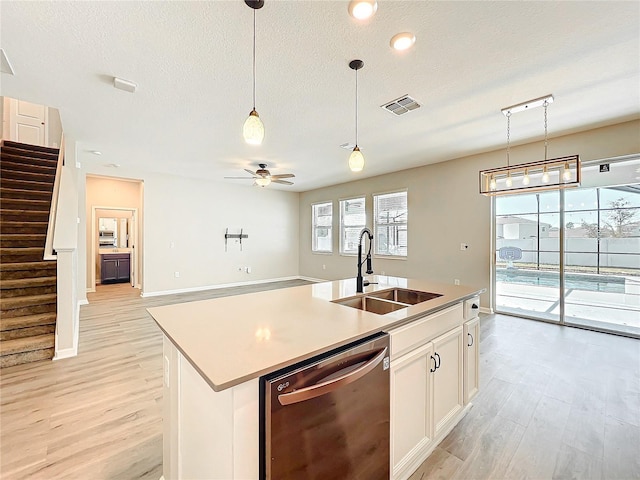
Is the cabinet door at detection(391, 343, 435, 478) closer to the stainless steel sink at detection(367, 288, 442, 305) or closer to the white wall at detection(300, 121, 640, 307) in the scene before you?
the stainless steel sink at detection(367, 288, 442, 305)

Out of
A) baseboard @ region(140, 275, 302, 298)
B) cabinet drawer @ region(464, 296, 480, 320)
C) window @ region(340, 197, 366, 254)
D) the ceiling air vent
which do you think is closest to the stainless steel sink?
cabinet drawer @ region(464, 296, 480, 320)

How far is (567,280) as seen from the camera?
4250mm

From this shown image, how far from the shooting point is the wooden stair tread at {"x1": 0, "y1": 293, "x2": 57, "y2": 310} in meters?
3.23

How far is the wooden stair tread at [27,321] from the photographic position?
3.11m

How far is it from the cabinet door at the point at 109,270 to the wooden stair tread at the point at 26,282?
460cm

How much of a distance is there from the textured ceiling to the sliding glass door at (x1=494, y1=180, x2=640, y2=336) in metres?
1.10

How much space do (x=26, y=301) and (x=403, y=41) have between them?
480 centimetres

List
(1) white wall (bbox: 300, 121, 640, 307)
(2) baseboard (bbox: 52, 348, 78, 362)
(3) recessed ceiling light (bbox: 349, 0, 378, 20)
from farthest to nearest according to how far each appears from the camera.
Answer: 1. (1) white wall (bbox: 300, 121, 640, 307)
2. (2) baseboard (bbox: 52, 348, 78, 362)
3. (3) recessed ceiling light (bbox: 349, 0, 378, 20)

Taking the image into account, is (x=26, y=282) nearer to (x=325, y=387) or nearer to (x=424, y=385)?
(x=325, y=387)

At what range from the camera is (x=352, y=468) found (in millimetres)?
1227

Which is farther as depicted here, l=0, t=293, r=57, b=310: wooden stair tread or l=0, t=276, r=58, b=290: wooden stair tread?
l=0, t=276, r=58, b=290: wooden stair tread

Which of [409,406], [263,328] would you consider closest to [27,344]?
[263,328]

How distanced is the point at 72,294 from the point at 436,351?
3.79m

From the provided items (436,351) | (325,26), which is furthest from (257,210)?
(436,351)
